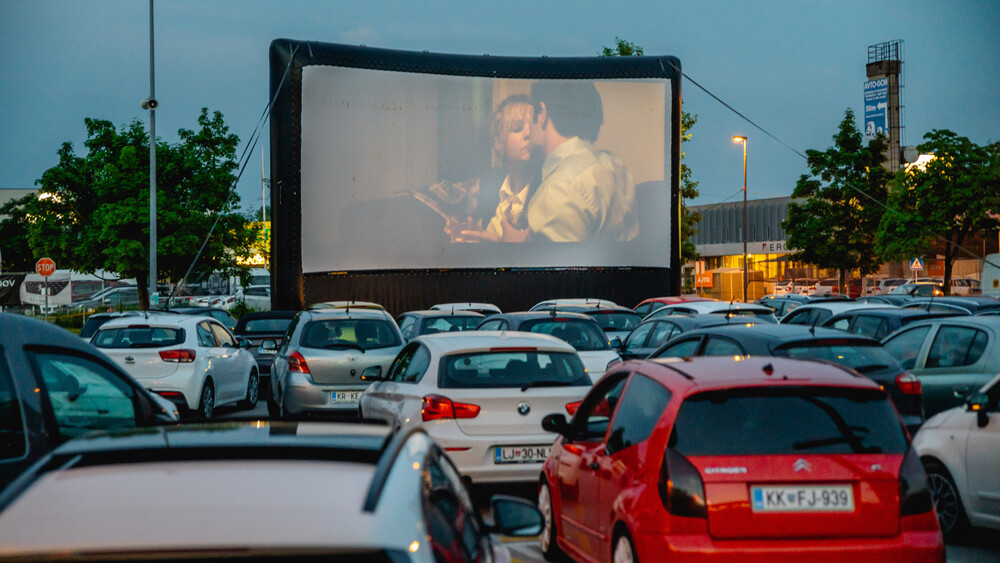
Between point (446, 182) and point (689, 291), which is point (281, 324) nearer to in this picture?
point (446, 182)

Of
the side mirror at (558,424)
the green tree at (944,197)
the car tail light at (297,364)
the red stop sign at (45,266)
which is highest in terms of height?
the green tree at (944,197)

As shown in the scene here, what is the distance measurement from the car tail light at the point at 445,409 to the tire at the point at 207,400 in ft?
22.9

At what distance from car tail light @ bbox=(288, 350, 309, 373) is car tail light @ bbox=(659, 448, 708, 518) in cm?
908

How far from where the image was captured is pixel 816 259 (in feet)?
172

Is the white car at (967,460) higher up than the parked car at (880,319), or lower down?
lower down

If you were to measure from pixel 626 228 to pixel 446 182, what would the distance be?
5.65 m

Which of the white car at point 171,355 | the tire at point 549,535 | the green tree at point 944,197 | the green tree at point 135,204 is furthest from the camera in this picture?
the green tree at point 944,197

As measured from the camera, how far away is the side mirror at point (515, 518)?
12.0 ft

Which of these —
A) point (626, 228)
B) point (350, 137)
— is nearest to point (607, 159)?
point (626, 228)

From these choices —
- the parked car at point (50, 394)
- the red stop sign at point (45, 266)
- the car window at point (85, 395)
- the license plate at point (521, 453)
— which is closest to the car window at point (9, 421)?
the parked car at point (50, 394)

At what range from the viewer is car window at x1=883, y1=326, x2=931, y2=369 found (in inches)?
453

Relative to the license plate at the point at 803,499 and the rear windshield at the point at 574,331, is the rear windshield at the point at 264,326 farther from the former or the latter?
the license plate at the point at 803,499

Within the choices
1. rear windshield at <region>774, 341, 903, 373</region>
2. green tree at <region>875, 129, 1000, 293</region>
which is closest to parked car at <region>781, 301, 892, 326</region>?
rear windshield at <region>774, 341, 903, 373</region>

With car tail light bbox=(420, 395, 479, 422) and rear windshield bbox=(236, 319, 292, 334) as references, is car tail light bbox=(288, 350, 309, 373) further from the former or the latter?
rear windshield bbox=(236, 319, 292, 334)
